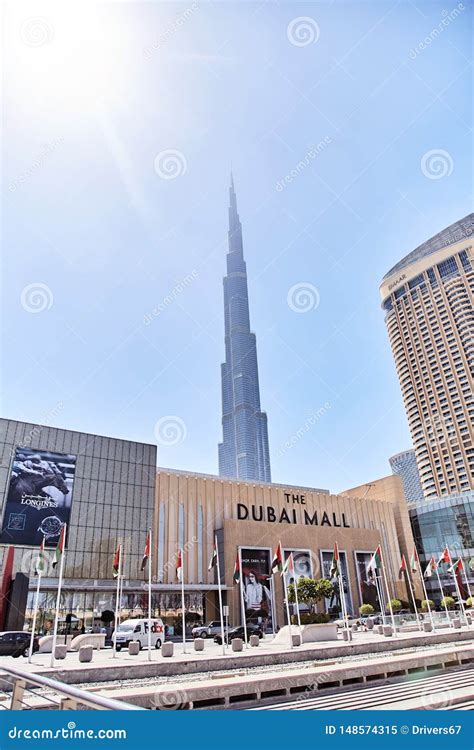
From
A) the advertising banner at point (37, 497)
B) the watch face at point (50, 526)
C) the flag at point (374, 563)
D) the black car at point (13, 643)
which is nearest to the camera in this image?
the black car at point (13, 643)

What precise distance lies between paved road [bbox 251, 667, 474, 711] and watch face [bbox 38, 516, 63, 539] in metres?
38.1

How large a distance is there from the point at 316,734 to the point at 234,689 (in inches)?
235

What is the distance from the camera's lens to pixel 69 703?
4.80m

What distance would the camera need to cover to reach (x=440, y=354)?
123 m

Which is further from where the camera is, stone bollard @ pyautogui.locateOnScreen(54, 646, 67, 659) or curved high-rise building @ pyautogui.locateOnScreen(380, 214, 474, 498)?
curved high-rise building @ pyautogui.locateOnScreen(380, 214, 474, 498)

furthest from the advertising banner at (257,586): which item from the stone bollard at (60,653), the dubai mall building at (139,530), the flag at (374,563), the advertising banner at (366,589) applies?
the stone bollard at (60,653)

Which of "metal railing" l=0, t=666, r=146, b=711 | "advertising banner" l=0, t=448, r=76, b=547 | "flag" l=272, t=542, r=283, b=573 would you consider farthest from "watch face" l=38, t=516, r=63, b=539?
"metal railing" l=0, t=666, r=146, b=711

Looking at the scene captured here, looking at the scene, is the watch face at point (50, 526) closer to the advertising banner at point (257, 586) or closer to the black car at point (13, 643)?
the advertising banner at point (257, 586)

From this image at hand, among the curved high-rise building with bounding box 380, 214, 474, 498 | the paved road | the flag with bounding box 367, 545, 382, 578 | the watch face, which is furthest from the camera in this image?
the curved high-rise building with bounding box 380, 214, 474, 498

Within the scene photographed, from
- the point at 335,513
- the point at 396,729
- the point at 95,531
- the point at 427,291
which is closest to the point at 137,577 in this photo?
the point at 95,531

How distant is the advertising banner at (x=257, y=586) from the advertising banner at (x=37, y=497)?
19.0 metres

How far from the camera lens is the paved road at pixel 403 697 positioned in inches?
411

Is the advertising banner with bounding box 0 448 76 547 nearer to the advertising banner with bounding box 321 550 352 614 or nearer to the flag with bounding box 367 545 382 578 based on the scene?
the flag with bounding box 367 545 382 578

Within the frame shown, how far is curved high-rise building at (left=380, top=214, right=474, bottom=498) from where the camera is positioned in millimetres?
116312
